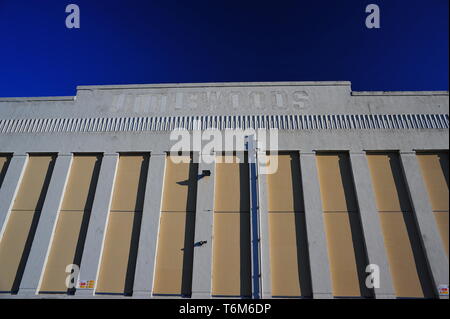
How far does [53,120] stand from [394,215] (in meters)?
14.2

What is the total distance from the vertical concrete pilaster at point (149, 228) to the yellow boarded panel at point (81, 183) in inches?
90.6

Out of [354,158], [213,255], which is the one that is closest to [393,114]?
[354,158]

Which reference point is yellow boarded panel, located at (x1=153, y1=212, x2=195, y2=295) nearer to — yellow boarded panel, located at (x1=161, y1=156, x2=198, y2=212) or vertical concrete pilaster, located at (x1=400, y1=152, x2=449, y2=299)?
yellow boarded panel, located at (x1=161, y1=156, x2=198, y2=212)

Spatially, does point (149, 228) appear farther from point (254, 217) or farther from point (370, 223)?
point (370, 223)

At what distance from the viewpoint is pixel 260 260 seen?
9438 mm

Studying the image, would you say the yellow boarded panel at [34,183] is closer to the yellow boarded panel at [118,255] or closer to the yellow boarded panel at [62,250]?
the yellow boarded panel at [62,250]

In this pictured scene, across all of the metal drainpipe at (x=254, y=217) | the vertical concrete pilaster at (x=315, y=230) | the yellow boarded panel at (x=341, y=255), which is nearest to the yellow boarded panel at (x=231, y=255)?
the metal drainpipe at (x=254, y=217)

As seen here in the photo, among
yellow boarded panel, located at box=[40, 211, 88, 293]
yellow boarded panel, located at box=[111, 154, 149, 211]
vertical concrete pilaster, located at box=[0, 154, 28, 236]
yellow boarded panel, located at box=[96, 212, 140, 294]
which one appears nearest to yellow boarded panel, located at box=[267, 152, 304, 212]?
yellow boarded panel, located at box=[111, 154, 149, 211]

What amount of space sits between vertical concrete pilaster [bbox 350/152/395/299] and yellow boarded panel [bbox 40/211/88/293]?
1014 centimetres

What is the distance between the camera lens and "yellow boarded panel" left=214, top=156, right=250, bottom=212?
10547 millimetres
